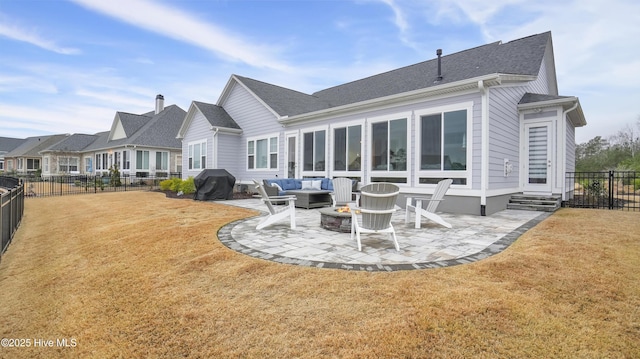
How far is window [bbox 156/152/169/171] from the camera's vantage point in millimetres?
22688

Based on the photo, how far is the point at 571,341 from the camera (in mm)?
2119

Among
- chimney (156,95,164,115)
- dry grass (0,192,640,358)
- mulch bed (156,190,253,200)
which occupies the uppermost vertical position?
chimney (156,95,164,115)

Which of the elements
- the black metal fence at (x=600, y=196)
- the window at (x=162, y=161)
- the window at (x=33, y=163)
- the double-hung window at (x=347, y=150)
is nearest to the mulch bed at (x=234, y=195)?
the double-hung window at (x=347, y=150)

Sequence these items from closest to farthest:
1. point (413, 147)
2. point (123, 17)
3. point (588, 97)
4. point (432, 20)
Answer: point (413, 147), point (123, 17), point (432, 20), point (588, 97)


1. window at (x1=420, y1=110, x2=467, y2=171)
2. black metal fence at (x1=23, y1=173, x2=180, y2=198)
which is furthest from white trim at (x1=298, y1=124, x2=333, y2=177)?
black metal fence at (x1=23, y1=173, x2=180, y2=198)

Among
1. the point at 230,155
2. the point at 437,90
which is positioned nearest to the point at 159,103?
the point at 230,155

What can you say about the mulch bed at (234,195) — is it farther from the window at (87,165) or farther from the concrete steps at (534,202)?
the window at (87,165)

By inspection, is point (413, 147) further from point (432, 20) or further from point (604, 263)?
point (432, 20)

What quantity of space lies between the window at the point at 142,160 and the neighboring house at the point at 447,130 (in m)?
11.4

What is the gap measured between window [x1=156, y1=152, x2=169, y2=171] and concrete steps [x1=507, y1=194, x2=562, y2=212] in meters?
23.1

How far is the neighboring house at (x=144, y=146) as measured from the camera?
2184 cm

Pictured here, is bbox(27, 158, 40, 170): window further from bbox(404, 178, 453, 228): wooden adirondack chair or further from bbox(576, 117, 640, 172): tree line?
bbox(576, 117, 640, 172): tree line

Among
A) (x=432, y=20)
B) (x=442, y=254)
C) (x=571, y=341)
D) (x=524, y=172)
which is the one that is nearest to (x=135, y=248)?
(x=442, y=254)

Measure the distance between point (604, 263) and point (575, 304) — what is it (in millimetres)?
1785
